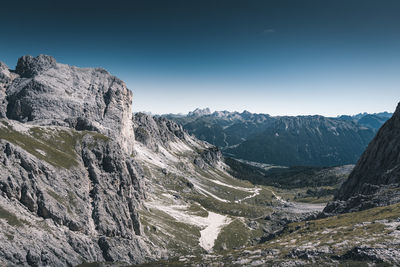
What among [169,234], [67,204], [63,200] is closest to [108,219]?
[67,204]

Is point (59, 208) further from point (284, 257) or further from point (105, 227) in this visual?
point (284, 257)

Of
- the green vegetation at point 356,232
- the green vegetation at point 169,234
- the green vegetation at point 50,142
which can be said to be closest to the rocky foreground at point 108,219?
the green vegetation at point 356,232

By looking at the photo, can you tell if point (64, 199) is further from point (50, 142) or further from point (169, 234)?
point (169, 234)

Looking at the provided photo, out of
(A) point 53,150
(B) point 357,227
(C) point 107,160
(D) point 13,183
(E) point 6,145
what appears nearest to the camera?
(B) point 357,227

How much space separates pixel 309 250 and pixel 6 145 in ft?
384

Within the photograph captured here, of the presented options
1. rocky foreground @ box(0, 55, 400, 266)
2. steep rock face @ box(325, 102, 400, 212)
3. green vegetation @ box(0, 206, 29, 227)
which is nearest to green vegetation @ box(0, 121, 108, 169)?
rocky foreground @ box(0, 55, 400, 266)

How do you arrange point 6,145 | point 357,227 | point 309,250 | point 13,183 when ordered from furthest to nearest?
point 6,145
point 13,183
point 357,227
point 309,250

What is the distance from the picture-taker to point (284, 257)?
223ft

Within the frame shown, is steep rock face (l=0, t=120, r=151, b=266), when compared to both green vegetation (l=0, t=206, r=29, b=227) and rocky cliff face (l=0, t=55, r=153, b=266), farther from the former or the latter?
green vegetation (l=0, t=206, r=29, b=227)

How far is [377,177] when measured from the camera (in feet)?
419

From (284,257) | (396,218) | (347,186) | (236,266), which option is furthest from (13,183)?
(347,186)

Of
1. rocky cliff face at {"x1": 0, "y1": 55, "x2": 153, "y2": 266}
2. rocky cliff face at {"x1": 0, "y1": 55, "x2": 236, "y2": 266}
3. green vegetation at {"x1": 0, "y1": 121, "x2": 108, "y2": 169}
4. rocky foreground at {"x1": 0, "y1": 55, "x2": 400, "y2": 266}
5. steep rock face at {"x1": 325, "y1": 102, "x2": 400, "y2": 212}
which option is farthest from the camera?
green vegetation at {"x1": 0, "y1": 121, "x2": 108, "y2": 169}

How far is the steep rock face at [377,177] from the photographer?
346ft

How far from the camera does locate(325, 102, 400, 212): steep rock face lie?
346 feet
